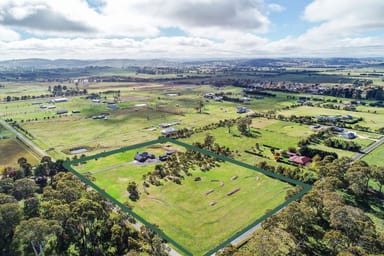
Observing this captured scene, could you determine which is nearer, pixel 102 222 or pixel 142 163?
pixel 102 222

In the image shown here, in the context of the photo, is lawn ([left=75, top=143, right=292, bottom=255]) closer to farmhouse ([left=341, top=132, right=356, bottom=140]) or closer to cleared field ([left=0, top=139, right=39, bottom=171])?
cleared field ([left=0, top=139, right=39, bottom=171])

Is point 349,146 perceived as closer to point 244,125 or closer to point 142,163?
point 244,125

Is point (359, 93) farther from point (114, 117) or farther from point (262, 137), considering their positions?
point (114, 117)

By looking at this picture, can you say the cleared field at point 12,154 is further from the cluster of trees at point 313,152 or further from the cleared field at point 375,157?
the cleared field at point 375,157

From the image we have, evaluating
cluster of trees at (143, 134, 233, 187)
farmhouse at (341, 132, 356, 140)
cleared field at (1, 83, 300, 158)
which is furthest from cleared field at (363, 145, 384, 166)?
cleared field at (1, 83, 300, 158)

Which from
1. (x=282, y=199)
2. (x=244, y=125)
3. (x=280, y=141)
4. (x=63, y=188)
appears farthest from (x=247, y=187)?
(x=244, y=125)

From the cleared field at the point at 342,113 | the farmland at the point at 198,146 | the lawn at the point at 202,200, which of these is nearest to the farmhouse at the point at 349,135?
the farmland at the point at 198,146
